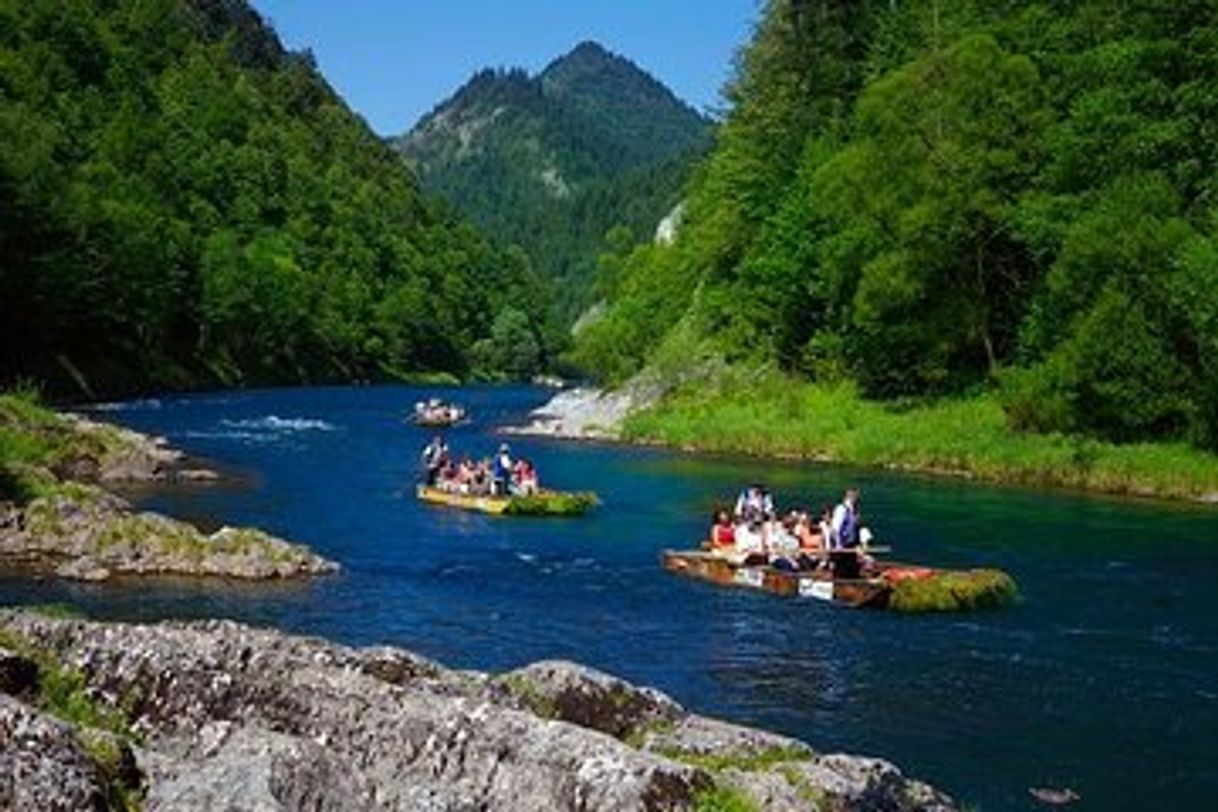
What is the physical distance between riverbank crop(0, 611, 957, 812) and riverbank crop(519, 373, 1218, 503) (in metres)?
52.0

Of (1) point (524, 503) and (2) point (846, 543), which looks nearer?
(2) point (846, 543)

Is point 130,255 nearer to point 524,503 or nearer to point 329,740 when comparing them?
point 524,503

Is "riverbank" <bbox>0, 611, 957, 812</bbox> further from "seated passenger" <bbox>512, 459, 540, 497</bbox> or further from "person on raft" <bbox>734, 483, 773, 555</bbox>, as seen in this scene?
"seated passenger" <bbox>512, 459, 540, 497</bbox>

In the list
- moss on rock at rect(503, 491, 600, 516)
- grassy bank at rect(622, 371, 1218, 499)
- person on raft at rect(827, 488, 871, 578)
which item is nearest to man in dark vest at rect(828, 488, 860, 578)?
person on raft at rect(827, 488, 871, 578)

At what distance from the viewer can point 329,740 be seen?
12.5 m

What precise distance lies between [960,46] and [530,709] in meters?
73.7

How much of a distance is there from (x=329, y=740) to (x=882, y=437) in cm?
6573

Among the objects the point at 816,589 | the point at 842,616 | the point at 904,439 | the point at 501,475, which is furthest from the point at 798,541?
the point at 904,439

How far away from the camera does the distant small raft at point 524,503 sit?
55.3m

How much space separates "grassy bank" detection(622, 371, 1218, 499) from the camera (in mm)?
64188

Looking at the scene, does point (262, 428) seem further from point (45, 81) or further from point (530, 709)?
point (45, 81)

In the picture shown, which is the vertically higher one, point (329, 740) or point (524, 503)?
point (329, 740)

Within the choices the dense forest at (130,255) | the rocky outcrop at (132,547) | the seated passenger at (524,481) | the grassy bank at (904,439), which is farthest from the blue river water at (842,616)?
the dense forest at (130,255)

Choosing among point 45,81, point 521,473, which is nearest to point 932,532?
point 521,473
